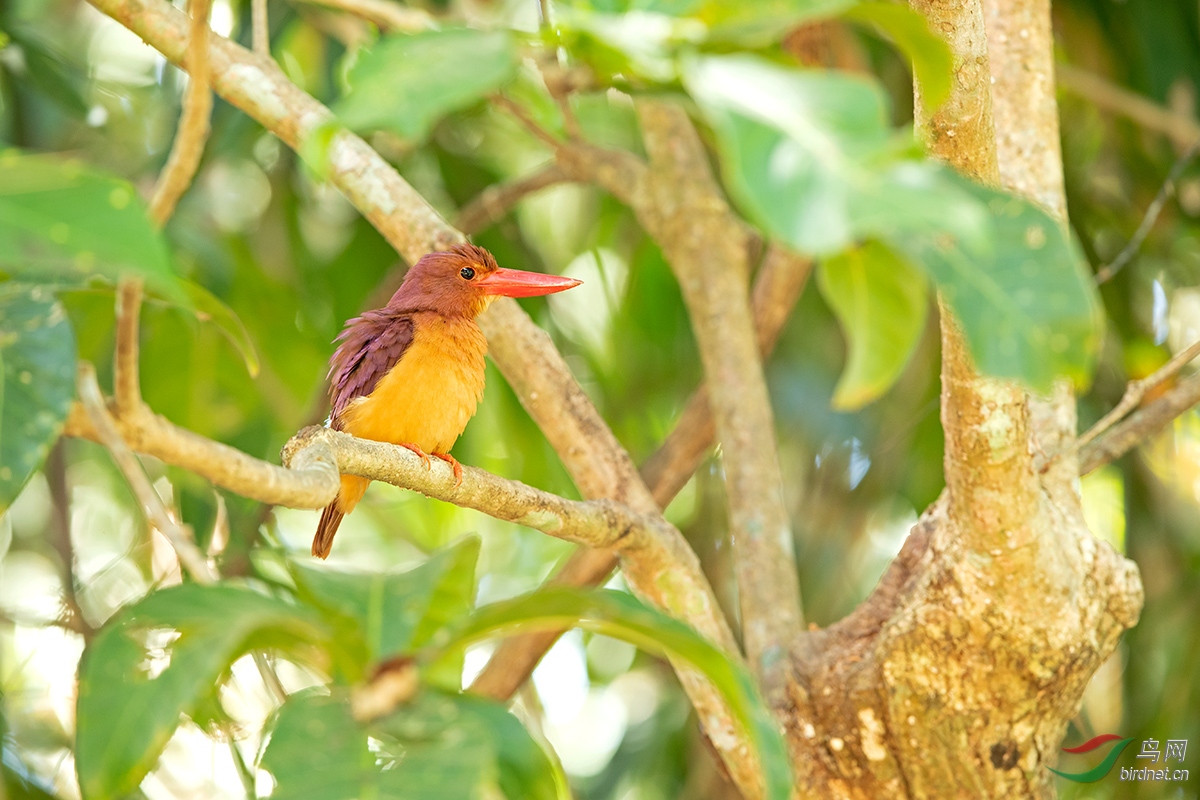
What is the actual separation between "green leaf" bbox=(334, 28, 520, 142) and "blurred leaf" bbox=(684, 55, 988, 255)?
14 centimetres

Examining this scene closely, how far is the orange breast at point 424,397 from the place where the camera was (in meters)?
2.86

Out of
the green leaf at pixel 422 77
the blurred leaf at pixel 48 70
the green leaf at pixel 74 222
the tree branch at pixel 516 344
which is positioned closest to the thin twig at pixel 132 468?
the green leaf at pixel 74 222

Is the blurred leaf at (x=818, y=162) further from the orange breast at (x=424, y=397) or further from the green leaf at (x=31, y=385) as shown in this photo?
the orange breast at (x=424, y=397)

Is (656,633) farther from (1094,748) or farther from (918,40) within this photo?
(1094,748)

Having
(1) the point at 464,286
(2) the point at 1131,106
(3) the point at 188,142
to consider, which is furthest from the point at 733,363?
(2) the point at 1131,106

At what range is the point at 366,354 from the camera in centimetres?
299

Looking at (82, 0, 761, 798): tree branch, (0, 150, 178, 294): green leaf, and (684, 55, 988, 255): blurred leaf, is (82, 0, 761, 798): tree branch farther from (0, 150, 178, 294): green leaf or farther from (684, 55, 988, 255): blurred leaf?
(684, 55, 988, 255): blurred leaf

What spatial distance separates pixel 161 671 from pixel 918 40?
89cm

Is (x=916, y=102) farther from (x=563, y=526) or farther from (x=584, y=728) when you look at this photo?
(x=584, y=728)

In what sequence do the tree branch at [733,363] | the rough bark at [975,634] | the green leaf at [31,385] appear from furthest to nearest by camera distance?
the tree branch at [733,363]
the rough bark at [975,634]
the green leaf at [31,385]

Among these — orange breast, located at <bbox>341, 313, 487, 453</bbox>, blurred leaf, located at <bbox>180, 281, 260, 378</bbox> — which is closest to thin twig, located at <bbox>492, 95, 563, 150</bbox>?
orange breast, located at <bbox>341, 313, 487, 453</bbox>

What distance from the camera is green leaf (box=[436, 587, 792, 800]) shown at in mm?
1062

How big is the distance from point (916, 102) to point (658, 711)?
3375 mm

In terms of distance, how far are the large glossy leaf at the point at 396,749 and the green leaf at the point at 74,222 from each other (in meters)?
0.47
